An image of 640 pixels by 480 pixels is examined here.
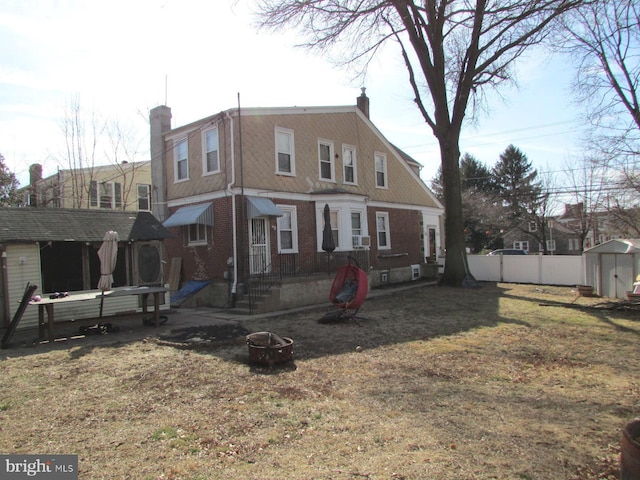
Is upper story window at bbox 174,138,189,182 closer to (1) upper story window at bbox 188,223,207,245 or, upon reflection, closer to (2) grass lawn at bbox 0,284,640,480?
(1) upper story window at bbox 188,223,207,245

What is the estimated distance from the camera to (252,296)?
541 inches

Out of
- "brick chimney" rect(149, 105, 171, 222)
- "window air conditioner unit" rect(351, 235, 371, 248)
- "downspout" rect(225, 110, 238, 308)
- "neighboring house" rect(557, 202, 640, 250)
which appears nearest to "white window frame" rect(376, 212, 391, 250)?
"window air conditioner unit" rect(351, 235, 371, 248)

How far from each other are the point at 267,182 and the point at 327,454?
12377 millimetres

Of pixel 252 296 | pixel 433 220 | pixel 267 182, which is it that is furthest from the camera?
pixel 433 220

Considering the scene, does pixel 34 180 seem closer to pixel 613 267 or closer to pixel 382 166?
pixel 382 166

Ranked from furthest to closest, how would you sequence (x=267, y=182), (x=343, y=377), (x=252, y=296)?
(x=267, y=182) < (x=252, y=296) < (x=343, y=377)

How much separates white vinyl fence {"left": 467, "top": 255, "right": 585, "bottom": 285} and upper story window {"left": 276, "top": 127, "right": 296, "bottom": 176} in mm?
11603

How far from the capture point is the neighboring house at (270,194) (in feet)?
48.4

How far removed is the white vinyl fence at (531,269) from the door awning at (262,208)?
487 inches

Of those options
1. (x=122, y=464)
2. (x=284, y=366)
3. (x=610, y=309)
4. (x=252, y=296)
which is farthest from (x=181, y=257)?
(x=610, y=309)

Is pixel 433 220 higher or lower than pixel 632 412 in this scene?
higher

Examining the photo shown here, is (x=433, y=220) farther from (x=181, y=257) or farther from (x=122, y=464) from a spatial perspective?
(x=122, y=464)

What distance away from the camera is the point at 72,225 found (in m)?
11.8

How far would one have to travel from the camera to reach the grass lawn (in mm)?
3928
